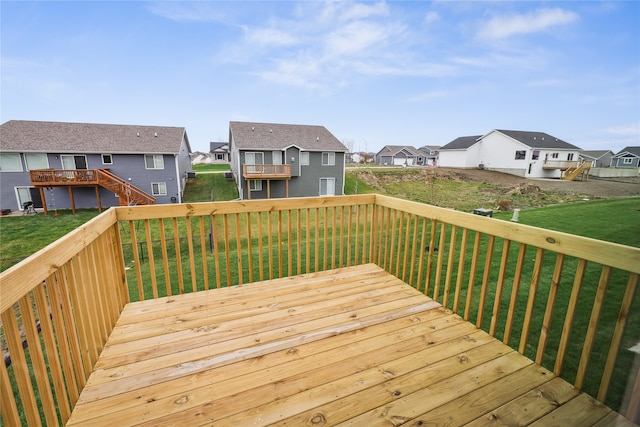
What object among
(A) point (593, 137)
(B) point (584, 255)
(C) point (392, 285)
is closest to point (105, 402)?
(C) point (392, 285)

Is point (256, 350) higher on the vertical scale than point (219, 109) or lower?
lower

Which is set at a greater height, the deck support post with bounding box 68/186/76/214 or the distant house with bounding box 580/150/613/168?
the distant house with bounding box 580/150/613/168

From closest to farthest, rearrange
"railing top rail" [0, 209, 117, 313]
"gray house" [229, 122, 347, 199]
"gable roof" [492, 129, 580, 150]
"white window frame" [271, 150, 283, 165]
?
"railing top rail" [0, 209, 117, 313]
"gray house" [229, 122, 347, 199]
"white window frame" [271, 150, 283, 165]
"gable roof" [492, 129, 580, 150]

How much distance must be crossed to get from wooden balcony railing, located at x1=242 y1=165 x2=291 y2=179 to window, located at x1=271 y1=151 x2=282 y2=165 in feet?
1.76

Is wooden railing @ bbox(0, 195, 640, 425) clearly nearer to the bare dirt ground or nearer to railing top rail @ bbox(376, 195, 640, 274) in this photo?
railing top rail @ bbox(376, 195, 640, 274)

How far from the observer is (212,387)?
1.56 metres

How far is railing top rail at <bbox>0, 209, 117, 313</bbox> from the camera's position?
0.96m

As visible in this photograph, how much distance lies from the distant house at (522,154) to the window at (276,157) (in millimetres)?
19883

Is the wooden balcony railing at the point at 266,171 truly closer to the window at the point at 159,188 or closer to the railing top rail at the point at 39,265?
the window at the point at 159,188

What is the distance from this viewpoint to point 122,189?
14.8 m

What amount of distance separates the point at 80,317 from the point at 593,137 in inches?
313

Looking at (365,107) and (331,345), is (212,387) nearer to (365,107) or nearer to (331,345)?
(331,345)

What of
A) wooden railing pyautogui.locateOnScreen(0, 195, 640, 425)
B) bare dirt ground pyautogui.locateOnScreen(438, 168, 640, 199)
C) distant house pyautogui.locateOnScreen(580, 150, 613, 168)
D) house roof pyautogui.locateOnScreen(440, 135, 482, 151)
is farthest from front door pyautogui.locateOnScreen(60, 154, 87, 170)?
distant house pyautogui.locateOnScreen(580, 150, 613, 168)

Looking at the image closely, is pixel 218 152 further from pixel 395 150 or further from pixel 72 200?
pixel 72 200
